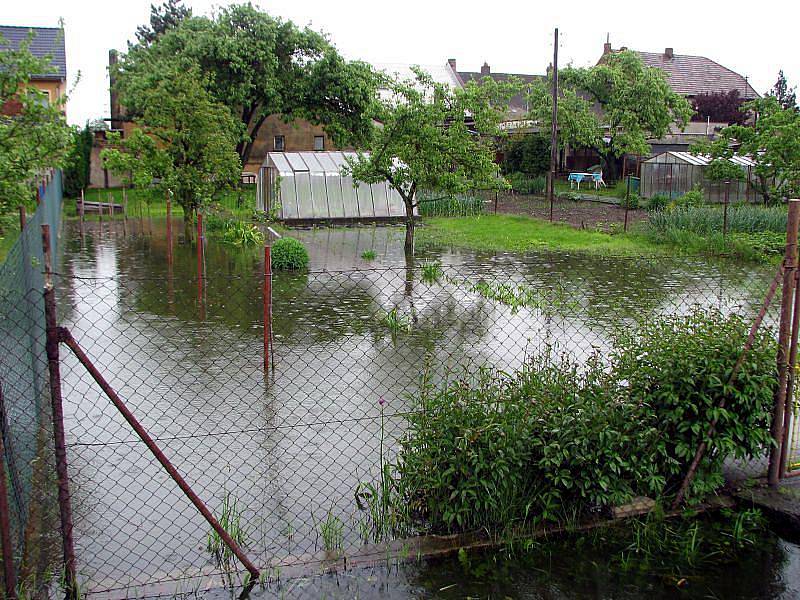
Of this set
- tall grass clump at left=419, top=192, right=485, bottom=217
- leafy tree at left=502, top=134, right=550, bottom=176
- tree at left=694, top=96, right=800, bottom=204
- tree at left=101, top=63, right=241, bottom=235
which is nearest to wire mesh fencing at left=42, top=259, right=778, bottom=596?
tree at left=101, top=63, right=241, bottom=235

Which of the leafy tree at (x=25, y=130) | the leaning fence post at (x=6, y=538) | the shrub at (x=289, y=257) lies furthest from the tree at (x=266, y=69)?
the leaning fence post at (x=6, y=538)

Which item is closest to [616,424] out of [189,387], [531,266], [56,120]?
[189,387]

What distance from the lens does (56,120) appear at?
10.2 meters

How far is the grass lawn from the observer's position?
19953 mm

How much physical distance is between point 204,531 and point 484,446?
71.1 inches

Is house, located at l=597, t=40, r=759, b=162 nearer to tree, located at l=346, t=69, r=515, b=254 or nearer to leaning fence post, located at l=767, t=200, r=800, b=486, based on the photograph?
tree, located at l=346, t=69, r=515, b=254

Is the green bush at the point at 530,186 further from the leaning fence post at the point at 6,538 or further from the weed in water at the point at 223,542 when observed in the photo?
the leaning fence post at the point at 6,538

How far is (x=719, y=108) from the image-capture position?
1934 inches

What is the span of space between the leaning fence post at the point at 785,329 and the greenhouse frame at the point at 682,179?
26.6 metres

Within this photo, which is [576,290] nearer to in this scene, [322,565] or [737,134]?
[322,565]

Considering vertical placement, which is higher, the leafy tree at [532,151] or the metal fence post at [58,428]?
the leafy tree at [532,151]

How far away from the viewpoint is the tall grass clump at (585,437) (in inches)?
183

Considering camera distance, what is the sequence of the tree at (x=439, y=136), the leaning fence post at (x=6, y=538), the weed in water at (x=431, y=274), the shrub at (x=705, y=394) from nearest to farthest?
the leaning fence post at (x=6, y=538) → the shrub at (x=705, y=394) → the weed in water at (x=431, y=274) → the tree at (x=439, y=136)

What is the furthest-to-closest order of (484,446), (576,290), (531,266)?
(531,266), (576,290), (484,446)
